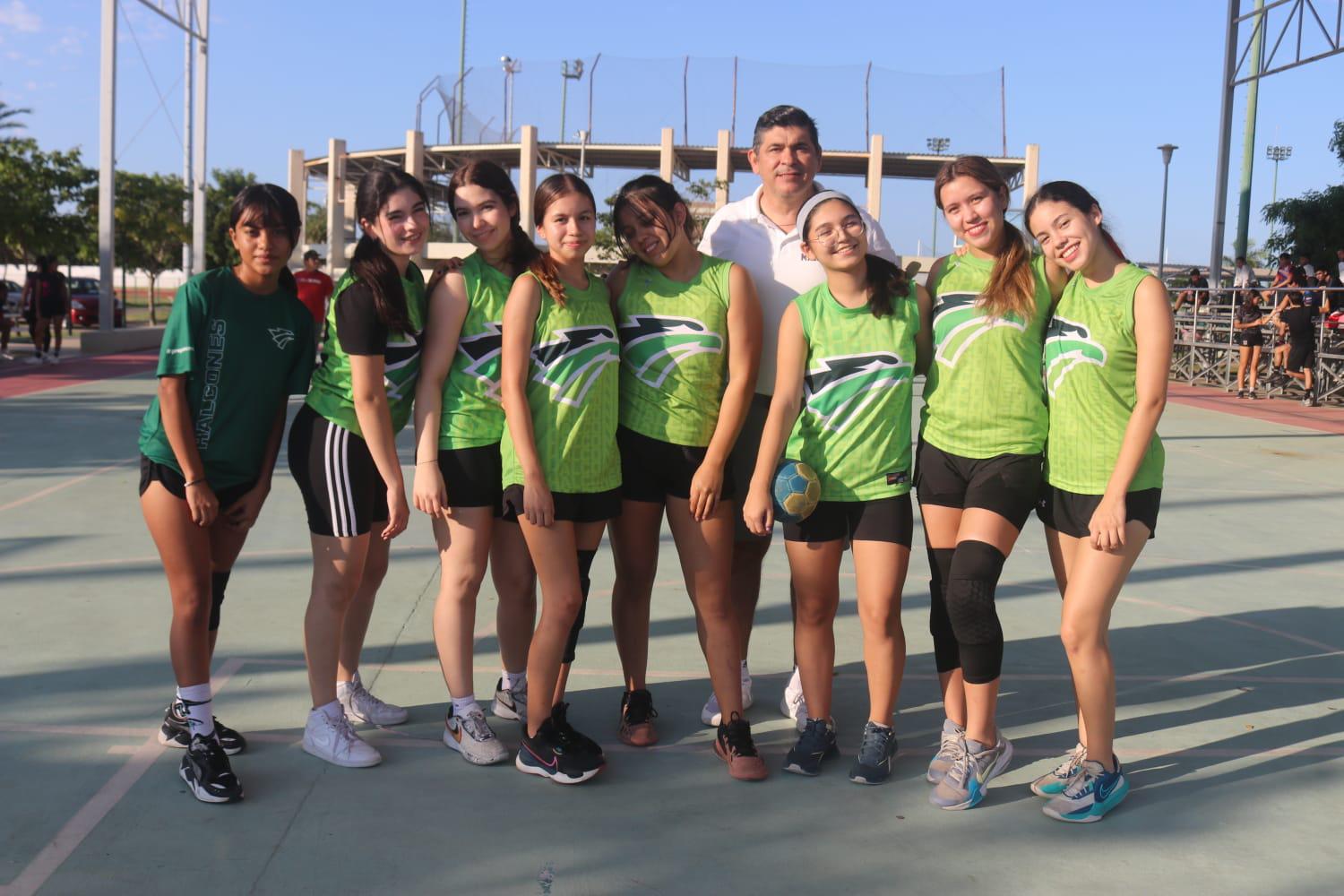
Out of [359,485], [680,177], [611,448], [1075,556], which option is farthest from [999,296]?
[680,177]

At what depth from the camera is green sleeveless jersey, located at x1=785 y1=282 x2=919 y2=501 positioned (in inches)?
141

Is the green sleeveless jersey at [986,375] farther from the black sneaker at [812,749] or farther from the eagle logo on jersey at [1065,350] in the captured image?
the black sneaker at [812,749]

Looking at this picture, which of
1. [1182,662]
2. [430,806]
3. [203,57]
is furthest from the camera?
[203,57]

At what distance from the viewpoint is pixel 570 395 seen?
3.54 m

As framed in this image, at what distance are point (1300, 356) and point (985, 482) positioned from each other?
56.1 feet

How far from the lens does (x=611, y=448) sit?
362 centimetres

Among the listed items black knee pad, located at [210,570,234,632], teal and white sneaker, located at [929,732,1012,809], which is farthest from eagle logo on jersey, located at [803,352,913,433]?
black knee pad, located at [210,570,234,632]

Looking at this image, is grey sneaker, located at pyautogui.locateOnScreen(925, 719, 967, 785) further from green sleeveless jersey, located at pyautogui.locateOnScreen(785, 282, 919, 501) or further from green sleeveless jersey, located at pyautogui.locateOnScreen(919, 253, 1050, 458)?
green sleeveless jersey, located at pyautogui.locateOnScreen(919, 253, 1050, 458)

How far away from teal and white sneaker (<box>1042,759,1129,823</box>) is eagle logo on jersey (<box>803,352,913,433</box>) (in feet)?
4.14

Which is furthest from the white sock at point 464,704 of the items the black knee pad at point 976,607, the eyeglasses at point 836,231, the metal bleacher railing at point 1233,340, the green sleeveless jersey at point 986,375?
the metal bleacher railing at point 1233,340

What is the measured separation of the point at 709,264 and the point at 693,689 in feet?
5.69

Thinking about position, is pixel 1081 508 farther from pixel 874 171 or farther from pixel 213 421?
pixel 874 171

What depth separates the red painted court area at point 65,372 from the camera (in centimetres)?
1577

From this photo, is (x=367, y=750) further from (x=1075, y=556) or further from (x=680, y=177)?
(x=680, y=177)
